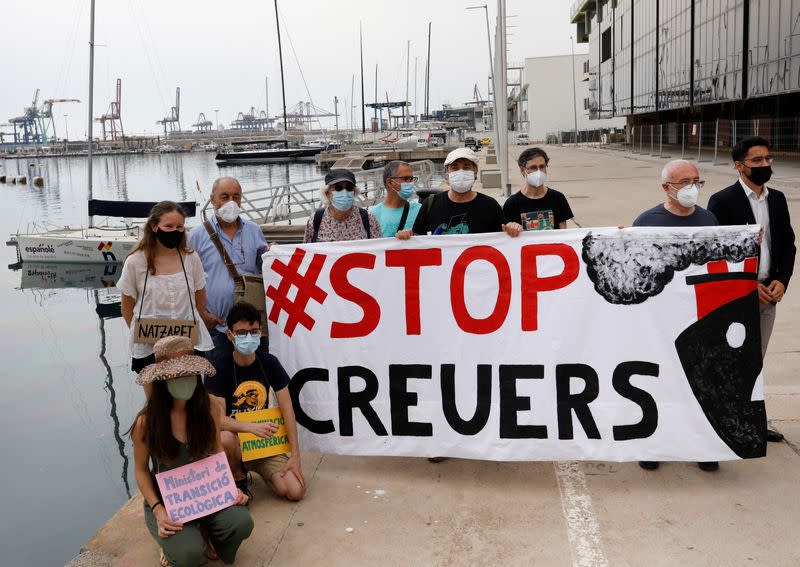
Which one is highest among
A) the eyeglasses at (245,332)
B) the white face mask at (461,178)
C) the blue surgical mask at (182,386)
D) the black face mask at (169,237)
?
the white face mask at (461,178)

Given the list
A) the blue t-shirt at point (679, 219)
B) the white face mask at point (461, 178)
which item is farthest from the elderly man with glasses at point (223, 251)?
the blue t-shirt at point (679, 219)

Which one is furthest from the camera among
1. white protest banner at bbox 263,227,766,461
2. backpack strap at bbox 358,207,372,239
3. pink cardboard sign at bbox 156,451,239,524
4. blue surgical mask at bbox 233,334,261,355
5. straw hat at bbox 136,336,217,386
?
backpack strap at bbox 358,207,372,239

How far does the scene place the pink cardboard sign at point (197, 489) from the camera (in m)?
3.74

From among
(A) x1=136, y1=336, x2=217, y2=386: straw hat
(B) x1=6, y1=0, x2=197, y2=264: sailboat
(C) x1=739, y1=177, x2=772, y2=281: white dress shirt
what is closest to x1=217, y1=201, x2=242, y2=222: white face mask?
(A) x1=136, y1=336, x2=217, y2=386: straw hat

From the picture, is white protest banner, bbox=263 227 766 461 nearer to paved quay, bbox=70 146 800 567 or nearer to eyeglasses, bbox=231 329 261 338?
paved quay, bbox=70 146 800 567

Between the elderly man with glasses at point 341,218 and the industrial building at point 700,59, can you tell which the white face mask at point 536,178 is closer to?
the elderly man with glasses at point 341,218

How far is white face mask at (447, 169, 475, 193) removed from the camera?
494cm

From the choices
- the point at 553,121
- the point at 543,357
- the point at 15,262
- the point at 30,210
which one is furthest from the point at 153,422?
the point at 553,121

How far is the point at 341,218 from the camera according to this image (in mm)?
5406

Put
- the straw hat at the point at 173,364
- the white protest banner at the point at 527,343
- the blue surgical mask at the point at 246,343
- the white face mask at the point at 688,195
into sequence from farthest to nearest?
the white face mask at the point at 688,195
the white protest banner at the point at 527,343
the blue surgical mask at the point at 246,343
the straw hat at the point at 173,364

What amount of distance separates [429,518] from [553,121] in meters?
102

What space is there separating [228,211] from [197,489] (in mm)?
1912

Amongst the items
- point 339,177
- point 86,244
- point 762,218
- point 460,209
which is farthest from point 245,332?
point 86,244

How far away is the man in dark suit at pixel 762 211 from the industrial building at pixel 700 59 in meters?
23.3
